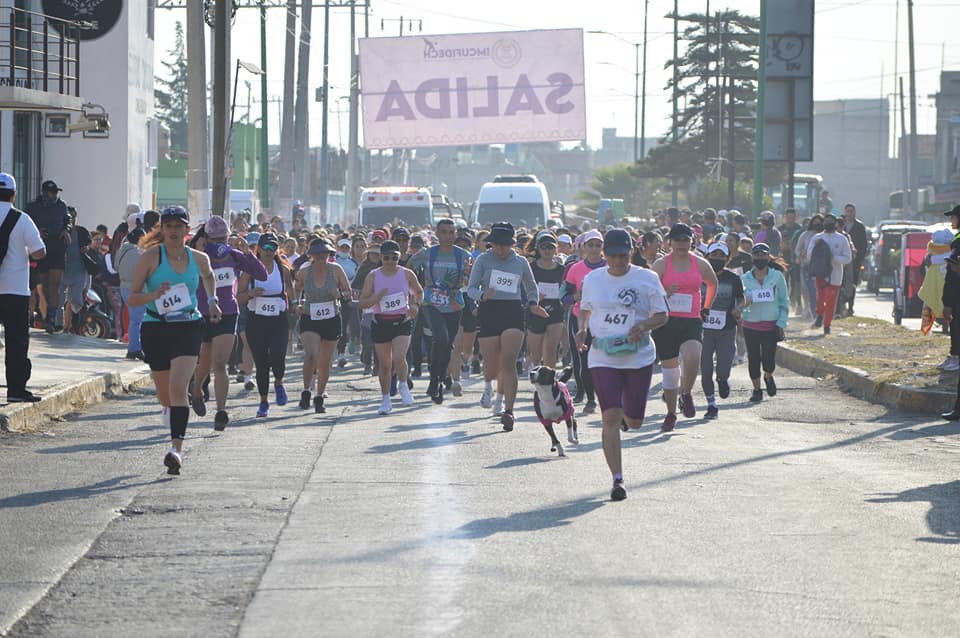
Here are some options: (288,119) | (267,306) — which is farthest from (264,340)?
(288,119)

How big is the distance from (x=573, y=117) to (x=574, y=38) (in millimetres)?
2451

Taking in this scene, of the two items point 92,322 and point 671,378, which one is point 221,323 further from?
point 92,322

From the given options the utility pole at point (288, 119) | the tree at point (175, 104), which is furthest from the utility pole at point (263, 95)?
the tree at point (175, 104)

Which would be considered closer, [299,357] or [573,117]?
[299,357]

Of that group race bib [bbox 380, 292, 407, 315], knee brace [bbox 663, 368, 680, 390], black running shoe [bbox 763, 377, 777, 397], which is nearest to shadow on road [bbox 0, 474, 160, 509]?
race bib [bbox 380, 292, 407, 315]

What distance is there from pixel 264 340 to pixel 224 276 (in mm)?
1329

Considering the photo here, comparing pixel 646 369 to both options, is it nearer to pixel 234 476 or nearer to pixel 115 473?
pixel 234 476

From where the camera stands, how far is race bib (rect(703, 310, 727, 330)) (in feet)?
53.0

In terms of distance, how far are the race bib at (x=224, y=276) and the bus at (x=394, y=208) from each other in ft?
79.3

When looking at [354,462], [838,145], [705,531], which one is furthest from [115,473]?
[838,145]

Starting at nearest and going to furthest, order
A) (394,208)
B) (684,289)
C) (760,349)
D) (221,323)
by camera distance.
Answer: (221,323) → (684,289) → (760,349) → (394,208)

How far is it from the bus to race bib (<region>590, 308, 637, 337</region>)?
92.3 feet

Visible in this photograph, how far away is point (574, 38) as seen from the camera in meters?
51.1

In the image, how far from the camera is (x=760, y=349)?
57.2 feet
